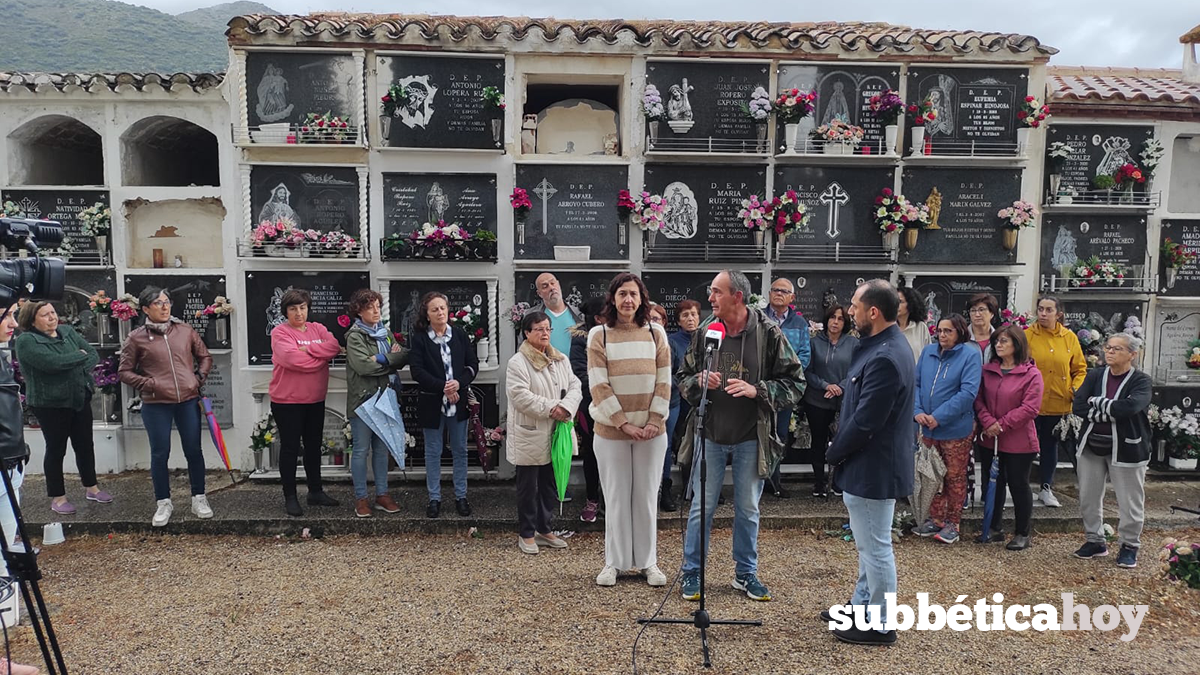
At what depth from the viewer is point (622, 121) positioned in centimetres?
670

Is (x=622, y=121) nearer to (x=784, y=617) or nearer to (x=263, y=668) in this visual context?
(x=784, y=617)

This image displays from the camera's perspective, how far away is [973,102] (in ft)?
22.0

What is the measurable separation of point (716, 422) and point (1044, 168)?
16.3 ft

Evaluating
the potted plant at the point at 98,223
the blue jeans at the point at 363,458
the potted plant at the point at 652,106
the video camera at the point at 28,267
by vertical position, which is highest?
the potted plant at the point at 652,106

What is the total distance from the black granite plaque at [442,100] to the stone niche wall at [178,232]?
1.97m

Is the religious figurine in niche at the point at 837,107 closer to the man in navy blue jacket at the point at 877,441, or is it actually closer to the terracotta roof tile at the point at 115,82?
the man in navy blue jacket at the point at 877,441

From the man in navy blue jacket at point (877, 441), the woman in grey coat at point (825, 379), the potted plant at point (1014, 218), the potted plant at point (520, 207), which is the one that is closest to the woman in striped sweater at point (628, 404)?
the man in navy blue jacket at point (877, 441)

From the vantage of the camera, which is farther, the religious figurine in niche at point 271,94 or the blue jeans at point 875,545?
the religious figurine in niche at point 271,94

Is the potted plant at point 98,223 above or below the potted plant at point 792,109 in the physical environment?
below

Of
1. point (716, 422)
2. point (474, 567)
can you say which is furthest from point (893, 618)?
point (474, 567)

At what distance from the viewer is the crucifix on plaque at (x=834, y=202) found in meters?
6.75

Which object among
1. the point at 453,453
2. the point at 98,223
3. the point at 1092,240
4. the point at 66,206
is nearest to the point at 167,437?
the point at 453,453

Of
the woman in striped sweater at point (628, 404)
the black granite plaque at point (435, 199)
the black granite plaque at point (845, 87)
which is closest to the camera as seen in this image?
the woman in striped sweater at point (628, 404)

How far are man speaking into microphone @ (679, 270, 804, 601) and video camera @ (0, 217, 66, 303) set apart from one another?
123 inches
